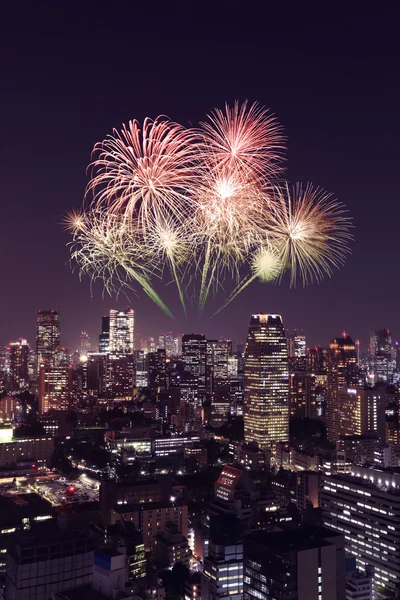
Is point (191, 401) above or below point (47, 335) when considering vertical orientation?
below

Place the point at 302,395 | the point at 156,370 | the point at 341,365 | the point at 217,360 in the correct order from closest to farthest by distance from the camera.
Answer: the point at 302,395 → the point at 341,365 → the point at 217,360 → the point at 156,370

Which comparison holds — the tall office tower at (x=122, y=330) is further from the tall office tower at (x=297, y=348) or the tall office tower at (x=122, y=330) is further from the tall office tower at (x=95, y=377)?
the tall office tower at (x=297, y=348)

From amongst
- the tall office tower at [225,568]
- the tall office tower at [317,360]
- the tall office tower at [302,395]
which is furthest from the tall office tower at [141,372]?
the tall office tower at [225,568]

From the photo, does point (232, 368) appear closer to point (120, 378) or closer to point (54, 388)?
point (120, 378)

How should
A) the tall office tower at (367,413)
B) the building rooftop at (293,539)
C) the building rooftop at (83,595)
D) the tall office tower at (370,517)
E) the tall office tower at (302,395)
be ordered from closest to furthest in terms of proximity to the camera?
1. the building rooftop at (83,595)
2. the building rooftop at (293,539)
3. the tall office tower at (370,517)
4. the tall office tower at (367,413)
5. the tall office tower at (302,395)

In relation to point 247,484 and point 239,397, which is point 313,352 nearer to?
point 239,397

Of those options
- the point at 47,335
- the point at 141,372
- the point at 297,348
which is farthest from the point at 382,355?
the point at 47,335
